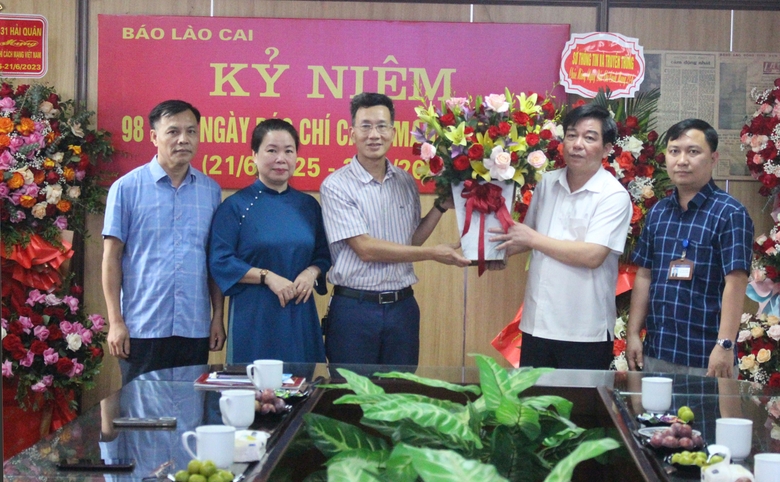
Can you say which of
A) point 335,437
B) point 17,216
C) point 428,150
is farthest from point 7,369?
point 335,437

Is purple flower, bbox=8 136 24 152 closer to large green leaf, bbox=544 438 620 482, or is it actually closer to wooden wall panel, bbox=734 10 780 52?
large green leaf, bbox=544 438 620 482

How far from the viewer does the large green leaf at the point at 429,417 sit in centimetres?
142

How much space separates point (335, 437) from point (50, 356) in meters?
2.69

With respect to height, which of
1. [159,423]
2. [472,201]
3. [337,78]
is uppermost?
[337,78]

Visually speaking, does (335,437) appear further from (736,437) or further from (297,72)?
(297,72)

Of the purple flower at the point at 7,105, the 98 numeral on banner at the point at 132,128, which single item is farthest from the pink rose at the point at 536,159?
the purple flower at the point at 7,105

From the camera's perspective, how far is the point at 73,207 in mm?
4141

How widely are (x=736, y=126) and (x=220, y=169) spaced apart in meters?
2.69

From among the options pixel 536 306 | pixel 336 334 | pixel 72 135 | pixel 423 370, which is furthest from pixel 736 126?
pixel 72 135

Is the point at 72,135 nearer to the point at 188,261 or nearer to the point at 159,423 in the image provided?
the point at 188,261

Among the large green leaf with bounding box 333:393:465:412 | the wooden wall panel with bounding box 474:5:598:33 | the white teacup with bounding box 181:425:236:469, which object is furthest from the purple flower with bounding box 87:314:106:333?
the white teacup with bounding box 181:425:236:469

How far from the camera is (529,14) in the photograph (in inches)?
171

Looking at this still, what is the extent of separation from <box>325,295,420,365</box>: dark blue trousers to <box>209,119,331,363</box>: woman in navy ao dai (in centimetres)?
9

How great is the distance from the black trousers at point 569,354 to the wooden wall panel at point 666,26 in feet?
6.49
